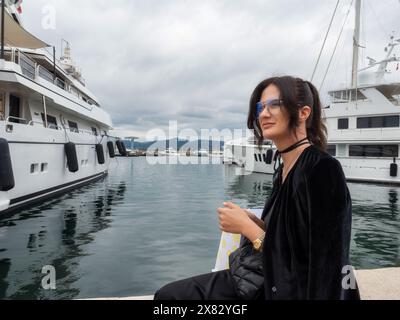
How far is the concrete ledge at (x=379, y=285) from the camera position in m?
3.21

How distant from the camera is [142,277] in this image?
5398 mm

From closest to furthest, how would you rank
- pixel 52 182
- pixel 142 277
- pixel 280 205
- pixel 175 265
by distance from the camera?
pixel 280 205 → pixel 142 277 → pixel 175 265 → pixel 52 182

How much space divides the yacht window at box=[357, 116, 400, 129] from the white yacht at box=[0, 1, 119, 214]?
18741 mm

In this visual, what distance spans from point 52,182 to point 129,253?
8625 mm

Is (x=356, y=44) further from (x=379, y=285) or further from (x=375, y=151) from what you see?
(x=379, y=285)

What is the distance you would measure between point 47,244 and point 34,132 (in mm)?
6107

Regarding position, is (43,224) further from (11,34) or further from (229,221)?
(11,34)

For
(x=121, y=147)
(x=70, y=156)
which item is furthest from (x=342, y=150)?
(x=70, y=156)

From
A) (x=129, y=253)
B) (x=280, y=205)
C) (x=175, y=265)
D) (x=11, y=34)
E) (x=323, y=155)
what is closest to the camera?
(x=323, y=155)

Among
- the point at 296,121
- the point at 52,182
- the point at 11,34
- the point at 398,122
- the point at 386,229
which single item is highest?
the point at 11,34

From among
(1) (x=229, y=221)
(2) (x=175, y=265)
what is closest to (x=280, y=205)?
(1) (x=229, y=221)

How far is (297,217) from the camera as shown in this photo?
55.0 inches

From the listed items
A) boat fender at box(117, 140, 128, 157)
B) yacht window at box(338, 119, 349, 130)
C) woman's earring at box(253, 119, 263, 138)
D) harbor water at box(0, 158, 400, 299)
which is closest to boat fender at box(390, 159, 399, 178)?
yacht window at box(338, 119, 349, 130)
